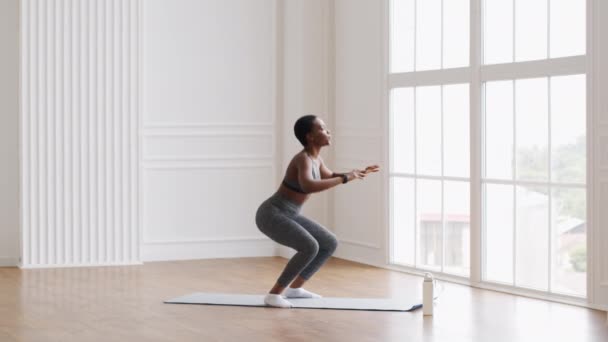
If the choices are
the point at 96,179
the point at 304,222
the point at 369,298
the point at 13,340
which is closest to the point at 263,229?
the point at 304,222

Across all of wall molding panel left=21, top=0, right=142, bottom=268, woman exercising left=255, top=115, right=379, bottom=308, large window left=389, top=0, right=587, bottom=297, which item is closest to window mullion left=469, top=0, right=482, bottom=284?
large window left=389, top=0, right=587, bottom=297

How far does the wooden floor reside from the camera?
516cm

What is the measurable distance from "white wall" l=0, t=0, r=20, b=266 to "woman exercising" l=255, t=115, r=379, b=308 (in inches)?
109

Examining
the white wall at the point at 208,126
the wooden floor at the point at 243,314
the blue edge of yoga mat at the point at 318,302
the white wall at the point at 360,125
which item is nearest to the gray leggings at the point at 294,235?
the blue edge of yoga mat at the point at 318,302

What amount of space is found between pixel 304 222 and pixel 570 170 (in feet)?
5.58

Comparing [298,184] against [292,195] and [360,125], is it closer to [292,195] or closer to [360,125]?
[292,195]

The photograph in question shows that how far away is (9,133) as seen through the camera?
7895mm

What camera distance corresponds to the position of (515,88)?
21.6 feet

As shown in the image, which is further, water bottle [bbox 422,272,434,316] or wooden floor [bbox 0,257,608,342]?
water bottle [bbox 422,272,434,316]

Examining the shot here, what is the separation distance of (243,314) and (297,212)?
2.46 feet

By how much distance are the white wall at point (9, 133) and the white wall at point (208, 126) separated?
1040 millimetres

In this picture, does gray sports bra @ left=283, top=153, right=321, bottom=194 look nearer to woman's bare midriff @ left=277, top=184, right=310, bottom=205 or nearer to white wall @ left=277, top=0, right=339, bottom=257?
woman's bare midriff @ left=277, top=184, right=310, bottom=205

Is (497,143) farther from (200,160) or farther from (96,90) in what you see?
(96,90)

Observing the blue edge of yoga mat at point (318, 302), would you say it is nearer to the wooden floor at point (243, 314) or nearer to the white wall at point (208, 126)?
the wooden floor at point (243, 314)
